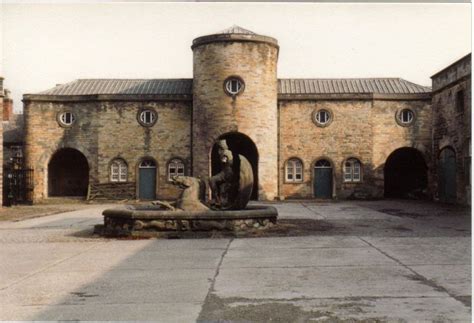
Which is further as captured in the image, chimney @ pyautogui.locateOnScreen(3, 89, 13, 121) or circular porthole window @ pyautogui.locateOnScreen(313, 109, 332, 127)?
chimney @ pyautogui.locateOnScreen(3, 89, 13, 121)

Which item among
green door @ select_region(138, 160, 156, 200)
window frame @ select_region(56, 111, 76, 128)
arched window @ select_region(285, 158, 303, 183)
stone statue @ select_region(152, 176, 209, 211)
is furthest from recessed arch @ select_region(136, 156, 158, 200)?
stone statue @ select_region(152, 176, 209, 211)

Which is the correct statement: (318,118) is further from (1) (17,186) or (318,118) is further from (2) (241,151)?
(1) (17,186)

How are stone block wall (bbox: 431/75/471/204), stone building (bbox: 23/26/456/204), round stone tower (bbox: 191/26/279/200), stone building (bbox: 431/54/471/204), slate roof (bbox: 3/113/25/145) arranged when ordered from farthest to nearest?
slate roof (bbox: 3/113/25/145)
stone building (bbox: 23/26/456/204)
round stone tower (bbox: 191/26/279/200)
stone building (bbox: 431/54/471/204)
stone block wall (bbox: 431/75/471/204)

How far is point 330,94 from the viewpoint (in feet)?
100

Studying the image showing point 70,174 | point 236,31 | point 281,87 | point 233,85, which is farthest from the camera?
point 70,174

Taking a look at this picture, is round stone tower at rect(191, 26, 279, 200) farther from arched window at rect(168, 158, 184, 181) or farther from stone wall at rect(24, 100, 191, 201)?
stone wall at rect(24, 100, 191, 201)

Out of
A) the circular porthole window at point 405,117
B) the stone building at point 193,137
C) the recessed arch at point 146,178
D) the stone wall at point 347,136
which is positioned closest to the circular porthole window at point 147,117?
the stone building at point 193,137

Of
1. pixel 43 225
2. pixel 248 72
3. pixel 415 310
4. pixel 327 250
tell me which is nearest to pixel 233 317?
pixel 415 310

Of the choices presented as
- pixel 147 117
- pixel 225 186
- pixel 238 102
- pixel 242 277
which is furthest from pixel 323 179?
pixel 242 277

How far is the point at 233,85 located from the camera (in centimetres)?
2892

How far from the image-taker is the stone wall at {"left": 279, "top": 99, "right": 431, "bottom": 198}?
30.4 meters

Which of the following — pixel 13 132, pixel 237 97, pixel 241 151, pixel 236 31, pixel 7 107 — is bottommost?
pixel 241 151

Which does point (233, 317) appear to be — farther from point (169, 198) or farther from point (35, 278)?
point (169, 198)

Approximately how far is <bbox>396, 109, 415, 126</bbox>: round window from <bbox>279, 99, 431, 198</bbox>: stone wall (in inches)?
8.5
